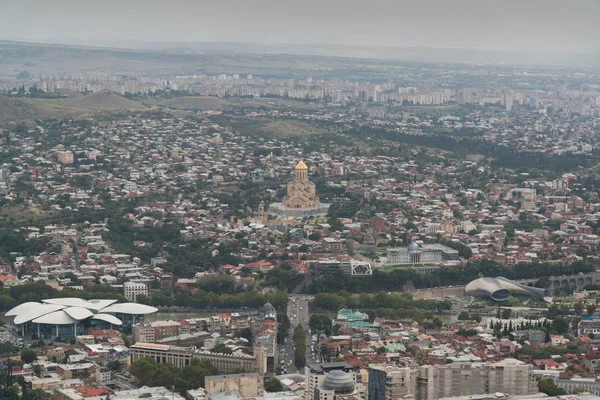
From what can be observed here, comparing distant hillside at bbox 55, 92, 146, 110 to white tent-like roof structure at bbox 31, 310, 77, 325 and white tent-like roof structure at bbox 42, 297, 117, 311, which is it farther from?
white tent-like roof structure at bbox 31, 310, 77, 325

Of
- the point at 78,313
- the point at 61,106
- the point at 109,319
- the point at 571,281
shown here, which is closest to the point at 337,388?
the point at 109,319

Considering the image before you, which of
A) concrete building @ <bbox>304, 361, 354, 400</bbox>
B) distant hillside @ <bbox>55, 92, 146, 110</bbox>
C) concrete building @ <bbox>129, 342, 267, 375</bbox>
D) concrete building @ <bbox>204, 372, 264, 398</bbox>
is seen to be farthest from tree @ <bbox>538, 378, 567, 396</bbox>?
distant hillside @ <bbox>55, 92, 146, 110</bbox>

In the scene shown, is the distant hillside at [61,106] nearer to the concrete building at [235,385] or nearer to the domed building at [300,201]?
the domed building at [300,201]

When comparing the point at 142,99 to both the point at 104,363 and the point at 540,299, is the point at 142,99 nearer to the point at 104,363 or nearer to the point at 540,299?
the point at 540,299

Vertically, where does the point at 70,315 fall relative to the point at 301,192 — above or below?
above

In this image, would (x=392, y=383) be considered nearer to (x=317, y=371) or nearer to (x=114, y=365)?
(x=317, y=371)

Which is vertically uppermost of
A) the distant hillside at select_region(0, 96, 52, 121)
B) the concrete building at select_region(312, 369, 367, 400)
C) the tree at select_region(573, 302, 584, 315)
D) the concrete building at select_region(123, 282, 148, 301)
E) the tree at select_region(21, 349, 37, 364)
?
the concrete building at select_region(312, 369, 367, 400)
